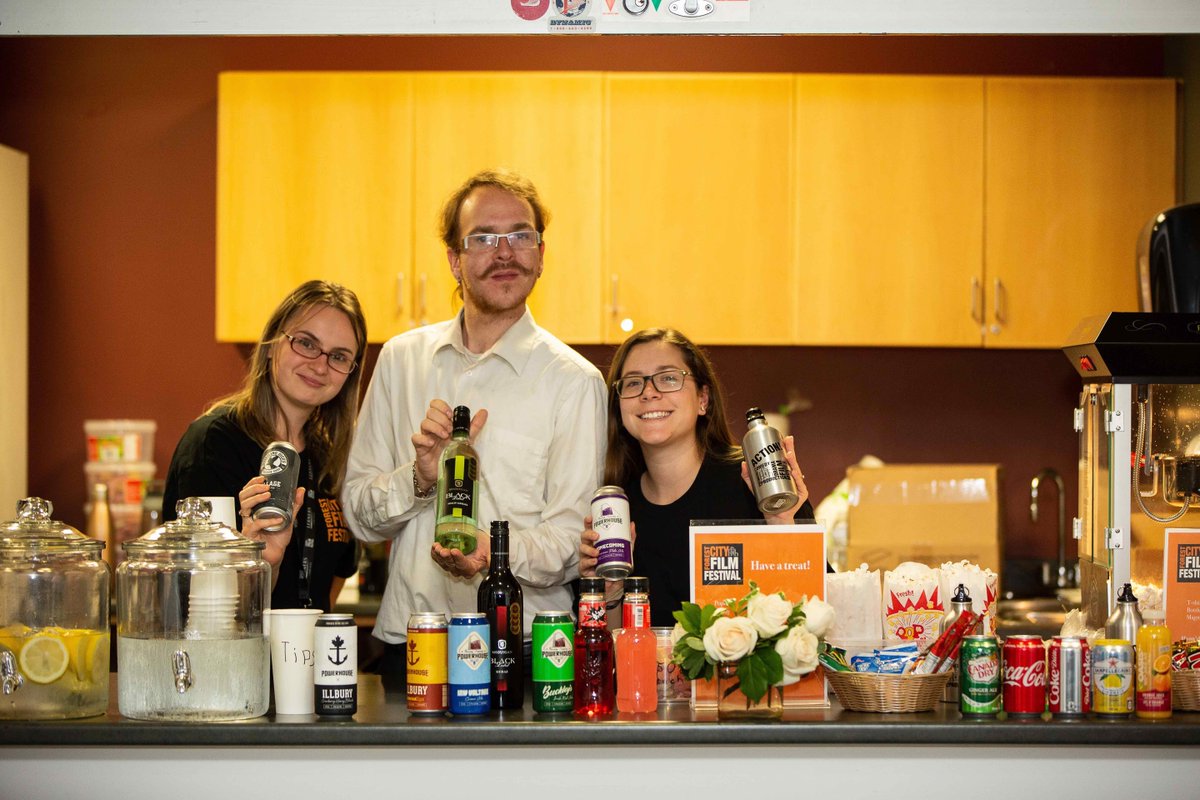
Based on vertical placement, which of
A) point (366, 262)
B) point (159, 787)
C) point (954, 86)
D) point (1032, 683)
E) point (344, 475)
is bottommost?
point (159, 787)

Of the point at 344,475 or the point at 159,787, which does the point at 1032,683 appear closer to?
the point at 159,787

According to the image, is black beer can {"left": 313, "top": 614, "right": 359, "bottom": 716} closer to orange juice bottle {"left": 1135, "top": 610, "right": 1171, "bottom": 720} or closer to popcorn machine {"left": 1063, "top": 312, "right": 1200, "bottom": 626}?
orange juice bottle {"left": 1135, "top": 610, "right": 1171, "bottom": 720}

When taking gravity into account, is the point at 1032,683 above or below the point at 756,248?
below

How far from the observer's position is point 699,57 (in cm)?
442

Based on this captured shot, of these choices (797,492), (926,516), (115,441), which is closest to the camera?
(797,492)

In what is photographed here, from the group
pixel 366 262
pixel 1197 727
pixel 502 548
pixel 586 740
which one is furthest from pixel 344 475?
pixel 1197 727

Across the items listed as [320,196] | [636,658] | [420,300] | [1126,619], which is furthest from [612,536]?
[320,196]

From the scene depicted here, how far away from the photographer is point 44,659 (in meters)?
1.97

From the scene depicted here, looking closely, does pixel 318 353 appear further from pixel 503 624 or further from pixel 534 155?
pixel 534 155

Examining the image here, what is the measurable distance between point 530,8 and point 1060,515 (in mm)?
2965

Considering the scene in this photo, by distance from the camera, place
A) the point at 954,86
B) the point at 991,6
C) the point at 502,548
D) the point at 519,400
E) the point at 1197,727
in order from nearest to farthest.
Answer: the point at 1197,727, the point at 502,548, the point at 991,6, the point at 519,400, the point at 954,86

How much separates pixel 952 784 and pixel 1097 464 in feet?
2.37

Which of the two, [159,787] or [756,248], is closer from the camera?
[159,787]

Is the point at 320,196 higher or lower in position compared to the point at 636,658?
higher
